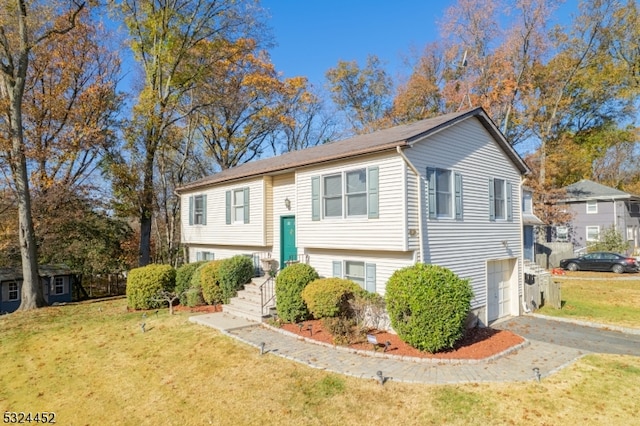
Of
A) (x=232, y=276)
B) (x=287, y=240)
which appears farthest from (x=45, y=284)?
(x=287, y=240)

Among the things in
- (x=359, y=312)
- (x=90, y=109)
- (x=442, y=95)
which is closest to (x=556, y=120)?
(x=442, y=95)

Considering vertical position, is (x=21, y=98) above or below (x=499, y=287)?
above

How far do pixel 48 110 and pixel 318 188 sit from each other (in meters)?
17.1

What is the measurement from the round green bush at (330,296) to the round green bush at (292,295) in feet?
1.14

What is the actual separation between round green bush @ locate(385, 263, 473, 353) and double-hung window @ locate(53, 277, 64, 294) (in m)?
26.0

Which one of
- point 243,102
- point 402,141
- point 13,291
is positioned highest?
point 243,102

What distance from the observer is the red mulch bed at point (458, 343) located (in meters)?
8.67

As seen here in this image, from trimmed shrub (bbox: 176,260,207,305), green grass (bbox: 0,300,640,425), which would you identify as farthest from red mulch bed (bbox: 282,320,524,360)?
trimmed shrub (bbox: 176,260,207,305)

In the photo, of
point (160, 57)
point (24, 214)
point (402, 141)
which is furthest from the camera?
point (160, 57)

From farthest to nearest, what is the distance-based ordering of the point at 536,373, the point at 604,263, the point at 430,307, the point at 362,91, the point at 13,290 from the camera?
the point at 362,91 → the point at 604,263 → the point at 13,290 → the point at 430,307 → the point at 536,373

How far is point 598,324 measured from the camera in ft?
39.9

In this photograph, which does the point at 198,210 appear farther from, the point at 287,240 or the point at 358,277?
the point at 358,277

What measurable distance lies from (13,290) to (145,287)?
15859mm

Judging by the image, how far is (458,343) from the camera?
30.7 feet
